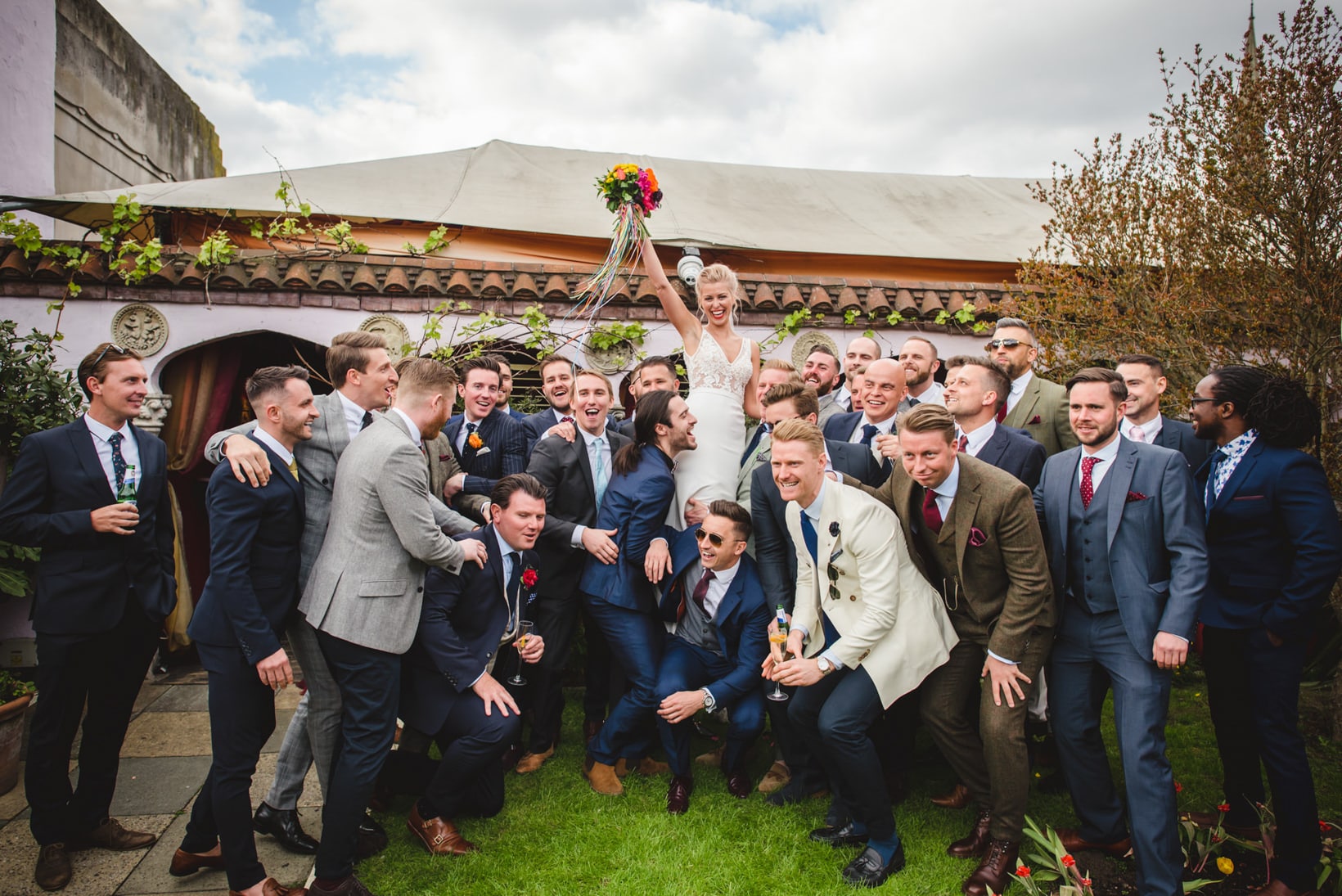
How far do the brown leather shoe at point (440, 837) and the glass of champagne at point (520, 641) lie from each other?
76 cm

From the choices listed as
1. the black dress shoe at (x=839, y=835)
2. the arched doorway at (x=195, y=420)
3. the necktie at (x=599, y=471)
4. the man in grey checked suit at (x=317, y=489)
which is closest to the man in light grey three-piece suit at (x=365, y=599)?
the man in grey checked suit at (x=317, y=489)

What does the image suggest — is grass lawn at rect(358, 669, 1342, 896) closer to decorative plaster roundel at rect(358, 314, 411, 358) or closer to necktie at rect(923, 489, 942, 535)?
necktie at rect(923, 489, 942, 535)

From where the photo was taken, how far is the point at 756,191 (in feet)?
38.6

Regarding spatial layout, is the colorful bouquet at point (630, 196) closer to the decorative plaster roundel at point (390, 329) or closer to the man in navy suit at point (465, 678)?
the man in navy suit at point (465, 678)

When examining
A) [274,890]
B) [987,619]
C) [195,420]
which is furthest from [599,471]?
[195,420]

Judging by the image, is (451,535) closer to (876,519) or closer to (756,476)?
(756,476)

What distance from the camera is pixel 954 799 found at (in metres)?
4.20

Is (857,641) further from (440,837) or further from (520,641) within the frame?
(440,837)

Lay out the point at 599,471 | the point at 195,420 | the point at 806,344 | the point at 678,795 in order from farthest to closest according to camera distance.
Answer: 1. the point at 806,344
2. the point at 195,420
3. the point at 599,471
4. the point at 678,795

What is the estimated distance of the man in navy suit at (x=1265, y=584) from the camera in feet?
10.8

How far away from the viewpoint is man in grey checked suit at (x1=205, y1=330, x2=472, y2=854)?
3.35m

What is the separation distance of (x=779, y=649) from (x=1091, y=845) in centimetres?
171

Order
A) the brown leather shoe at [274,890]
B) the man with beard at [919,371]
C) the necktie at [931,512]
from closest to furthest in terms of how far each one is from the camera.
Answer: the brown leather shoe at [274,890] < the necktie at [931,512] < the man with beard at [919,371]

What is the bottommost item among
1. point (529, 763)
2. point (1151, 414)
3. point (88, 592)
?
point (529, 763)
